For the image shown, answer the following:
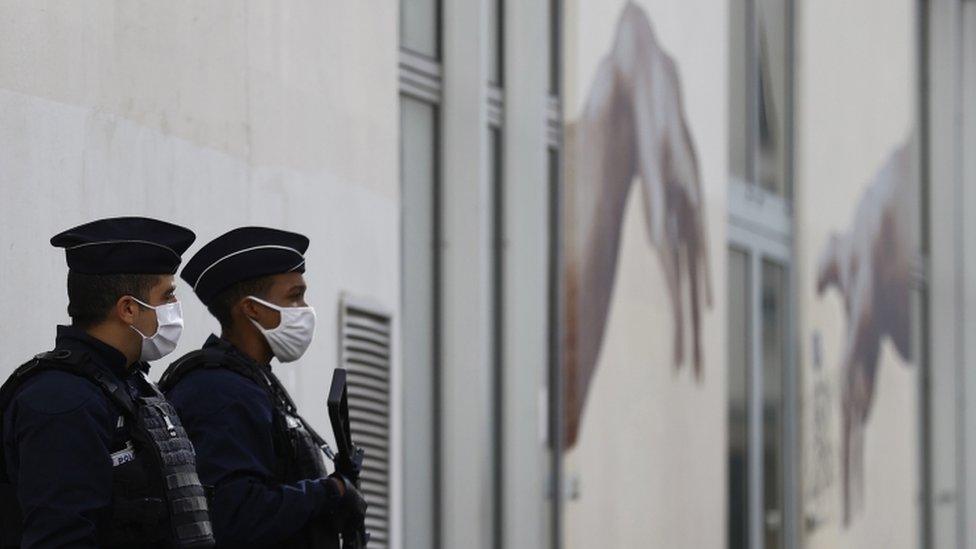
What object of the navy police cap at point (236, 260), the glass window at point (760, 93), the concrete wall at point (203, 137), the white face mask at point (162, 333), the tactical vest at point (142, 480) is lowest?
the tactical vest at point (142, 480)

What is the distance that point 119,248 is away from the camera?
3.85 m

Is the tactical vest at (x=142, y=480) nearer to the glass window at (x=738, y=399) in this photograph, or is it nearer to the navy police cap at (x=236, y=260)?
the navy police cap at (x=236, y=260)

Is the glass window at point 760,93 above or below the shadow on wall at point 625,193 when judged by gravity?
above

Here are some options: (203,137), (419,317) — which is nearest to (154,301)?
(203,137)

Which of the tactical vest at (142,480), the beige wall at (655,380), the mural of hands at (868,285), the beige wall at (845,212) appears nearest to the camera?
the tactical vest at (142,480)

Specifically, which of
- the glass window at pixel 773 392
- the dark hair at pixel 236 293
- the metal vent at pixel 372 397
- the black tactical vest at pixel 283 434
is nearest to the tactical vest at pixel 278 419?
the black tactical vest at pixel 283 434

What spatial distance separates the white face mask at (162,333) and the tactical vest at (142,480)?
0.09 meters

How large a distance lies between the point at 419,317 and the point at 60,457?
4735 millimetres

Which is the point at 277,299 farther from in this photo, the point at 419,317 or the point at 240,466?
the point at 419,317

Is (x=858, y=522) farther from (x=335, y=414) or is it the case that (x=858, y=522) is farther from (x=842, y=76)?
(x=335, y=414)

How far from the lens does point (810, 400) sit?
Answer: 1464 centimetres

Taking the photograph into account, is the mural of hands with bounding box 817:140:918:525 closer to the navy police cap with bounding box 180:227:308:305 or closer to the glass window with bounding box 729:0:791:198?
the glass window with bounding box 729:0:791:198

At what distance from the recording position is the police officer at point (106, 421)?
11.7 ft

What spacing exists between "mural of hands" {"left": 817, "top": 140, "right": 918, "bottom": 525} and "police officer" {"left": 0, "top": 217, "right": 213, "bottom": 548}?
1150cm
